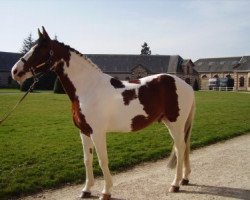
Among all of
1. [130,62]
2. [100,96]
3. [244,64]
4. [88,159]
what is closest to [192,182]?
[88,159]

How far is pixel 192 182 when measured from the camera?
22.8 ft

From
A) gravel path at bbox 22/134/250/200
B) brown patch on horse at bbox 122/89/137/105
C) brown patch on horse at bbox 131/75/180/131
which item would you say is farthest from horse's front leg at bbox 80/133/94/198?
brown patch on horse at bbox 122/89/137/105

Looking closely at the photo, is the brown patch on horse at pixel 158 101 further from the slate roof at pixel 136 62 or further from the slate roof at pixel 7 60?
the slate roof at pixel 7 60

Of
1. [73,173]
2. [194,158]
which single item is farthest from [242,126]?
[73,173]

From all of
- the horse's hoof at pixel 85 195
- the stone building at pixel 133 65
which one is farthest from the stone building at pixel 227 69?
the horse's hoof at pixel 85 195

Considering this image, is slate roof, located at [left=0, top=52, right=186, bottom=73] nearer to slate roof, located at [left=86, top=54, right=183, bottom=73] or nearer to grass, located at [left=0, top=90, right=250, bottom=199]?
slate roof, located at [left=86, top=54, right=183, bottom=73]

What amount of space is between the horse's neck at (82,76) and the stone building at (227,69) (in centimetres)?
6938

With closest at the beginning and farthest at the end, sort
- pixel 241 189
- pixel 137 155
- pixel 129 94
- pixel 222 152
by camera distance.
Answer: pixel 129 94
pixel 241 189
pixel 137 155
pixel 222 152

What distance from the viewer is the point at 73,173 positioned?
7270 millimetres

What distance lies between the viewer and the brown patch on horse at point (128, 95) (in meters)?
5.87

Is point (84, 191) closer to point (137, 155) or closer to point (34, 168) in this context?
point (34, 168)

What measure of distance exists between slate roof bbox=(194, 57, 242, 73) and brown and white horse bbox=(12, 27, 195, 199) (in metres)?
70.9

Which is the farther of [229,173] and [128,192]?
[229,173]

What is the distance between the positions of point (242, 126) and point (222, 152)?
18.9ft
